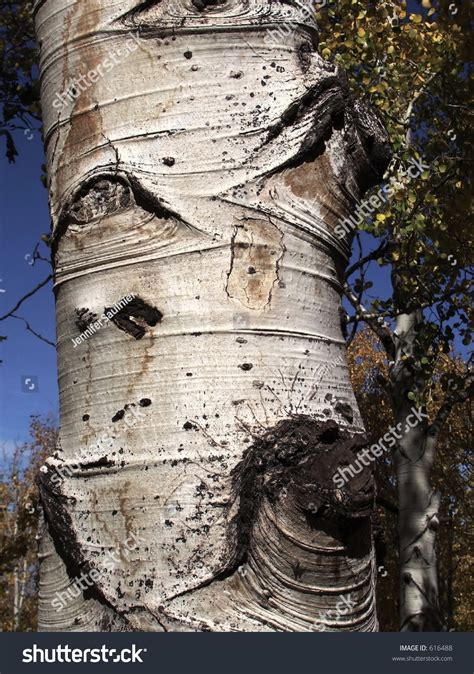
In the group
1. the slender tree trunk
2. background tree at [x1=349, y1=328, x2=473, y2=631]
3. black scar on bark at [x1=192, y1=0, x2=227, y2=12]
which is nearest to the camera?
black scar on bark at [x1=192, y1=0, x2=227, y2=12]

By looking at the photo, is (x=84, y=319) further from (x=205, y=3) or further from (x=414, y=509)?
(x=414, y=509)

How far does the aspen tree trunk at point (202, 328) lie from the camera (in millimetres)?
1091

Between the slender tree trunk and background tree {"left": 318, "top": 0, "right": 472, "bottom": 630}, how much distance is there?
13 mm

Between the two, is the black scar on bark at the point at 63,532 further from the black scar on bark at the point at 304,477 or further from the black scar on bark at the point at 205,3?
the black scar on bark at the point at 205,3

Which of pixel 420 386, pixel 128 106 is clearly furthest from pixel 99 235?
pixel 420 386

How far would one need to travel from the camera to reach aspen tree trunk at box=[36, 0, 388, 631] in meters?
1.09

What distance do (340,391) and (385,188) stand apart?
572 cm

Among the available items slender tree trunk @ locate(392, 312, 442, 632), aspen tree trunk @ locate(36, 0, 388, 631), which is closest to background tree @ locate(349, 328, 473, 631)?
slender tree trunk @ locate(392, 312, 442, 632)

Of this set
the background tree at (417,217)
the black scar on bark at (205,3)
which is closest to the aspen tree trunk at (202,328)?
the black scar on bark at (205,3)

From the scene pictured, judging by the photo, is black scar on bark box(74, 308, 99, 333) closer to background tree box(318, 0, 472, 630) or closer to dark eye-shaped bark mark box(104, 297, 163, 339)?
dark eye-shaped bark mark box(104, 297, 163, 339)

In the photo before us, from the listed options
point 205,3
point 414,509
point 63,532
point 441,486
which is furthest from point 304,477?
point 441,486

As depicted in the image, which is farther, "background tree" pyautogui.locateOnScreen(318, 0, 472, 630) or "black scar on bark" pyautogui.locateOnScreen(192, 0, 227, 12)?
"background tree" pyautogui.locateOnScreen(318, 0, 472, 630)

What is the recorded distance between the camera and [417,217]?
19.1ft

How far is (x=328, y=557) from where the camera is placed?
114 cm
